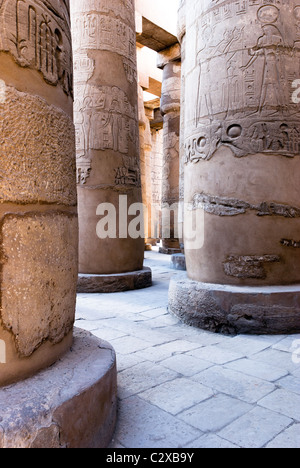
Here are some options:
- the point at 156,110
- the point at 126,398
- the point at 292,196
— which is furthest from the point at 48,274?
the point at 156,110

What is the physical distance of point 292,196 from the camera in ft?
10.7

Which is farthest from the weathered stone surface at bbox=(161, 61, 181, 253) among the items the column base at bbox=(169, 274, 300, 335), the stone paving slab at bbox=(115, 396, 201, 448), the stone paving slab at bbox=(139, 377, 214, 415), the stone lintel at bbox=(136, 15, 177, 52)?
the stone paving slab at bbox=(115, 396, 201, 448)

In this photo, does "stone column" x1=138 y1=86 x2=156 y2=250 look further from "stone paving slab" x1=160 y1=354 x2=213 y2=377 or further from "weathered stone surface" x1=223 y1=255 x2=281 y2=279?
"stone paving slab" x1=160 y1=354 x2=213 y2=377

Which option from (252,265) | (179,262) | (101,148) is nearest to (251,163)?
(252,265)

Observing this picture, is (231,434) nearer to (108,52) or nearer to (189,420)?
(189,420)

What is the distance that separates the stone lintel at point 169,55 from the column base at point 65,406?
10274 mm

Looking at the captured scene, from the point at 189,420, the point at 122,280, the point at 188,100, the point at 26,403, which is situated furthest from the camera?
the point at 122,280

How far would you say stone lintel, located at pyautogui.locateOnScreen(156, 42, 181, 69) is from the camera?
1026 centimetres

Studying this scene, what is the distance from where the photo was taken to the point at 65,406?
130 centimetres

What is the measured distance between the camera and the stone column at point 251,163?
3.21 metres

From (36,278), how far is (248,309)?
213 centimetres

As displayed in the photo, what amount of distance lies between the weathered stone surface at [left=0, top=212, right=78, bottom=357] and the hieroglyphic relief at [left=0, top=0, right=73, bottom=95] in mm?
626

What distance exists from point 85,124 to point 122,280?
2.25 metres

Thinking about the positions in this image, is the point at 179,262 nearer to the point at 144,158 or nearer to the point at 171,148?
the point at 171,148
